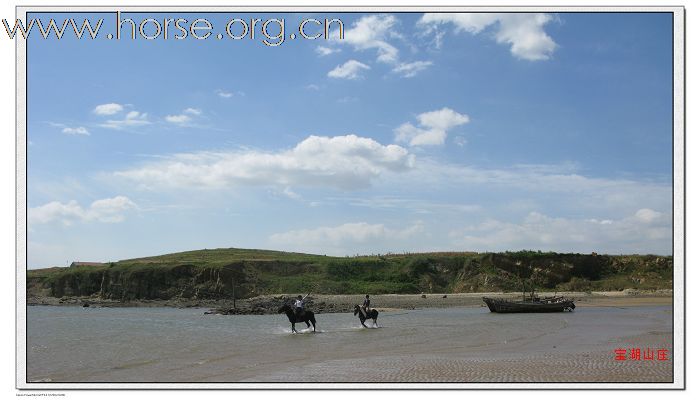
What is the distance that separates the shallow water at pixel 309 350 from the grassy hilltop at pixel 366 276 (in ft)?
144

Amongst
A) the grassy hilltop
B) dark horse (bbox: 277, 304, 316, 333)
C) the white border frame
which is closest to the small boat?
dark horse (bbox: 277, 304, 316, 333)

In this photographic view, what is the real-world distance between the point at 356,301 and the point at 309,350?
4194 centimetres

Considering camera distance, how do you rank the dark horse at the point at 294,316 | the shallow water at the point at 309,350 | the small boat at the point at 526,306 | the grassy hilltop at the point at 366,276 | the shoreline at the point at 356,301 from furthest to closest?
the grassy hilltop at the point at 366,276, the shoreline at the point at 356,301, the small boat at the point at 526,306, the dark horse at the point at 294,316, the shallow water at the point at 309,350

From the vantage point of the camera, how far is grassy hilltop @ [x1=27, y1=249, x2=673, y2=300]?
7925 cm

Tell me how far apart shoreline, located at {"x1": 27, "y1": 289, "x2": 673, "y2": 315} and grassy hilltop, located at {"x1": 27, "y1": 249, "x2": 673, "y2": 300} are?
2.99 m

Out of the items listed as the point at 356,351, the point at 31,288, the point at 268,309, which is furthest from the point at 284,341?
the point at 31,288

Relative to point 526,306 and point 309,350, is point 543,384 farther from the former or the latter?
point 526,306

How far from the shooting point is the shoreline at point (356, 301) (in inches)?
2206

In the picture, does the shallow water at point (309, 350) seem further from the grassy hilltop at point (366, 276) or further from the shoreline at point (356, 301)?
the grassy hilltop at point (366, 276)

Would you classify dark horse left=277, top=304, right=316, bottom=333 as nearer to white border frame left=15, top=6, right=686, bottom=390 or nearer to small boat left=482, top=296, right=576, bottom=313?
white border frame left=15, top=6, right=686, bottom=390

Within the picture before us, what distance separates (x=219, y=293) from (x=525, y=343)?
Answer: 60.2 meters

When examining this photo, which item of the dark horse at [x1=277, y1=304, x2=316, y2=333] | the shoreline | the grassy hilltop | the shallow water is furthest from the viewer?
the grassy hilltop

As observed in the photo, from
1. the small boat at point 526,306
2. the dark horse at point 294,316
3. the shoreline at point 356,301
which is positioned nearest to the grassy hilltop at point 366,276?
the shoreline at point 356,301

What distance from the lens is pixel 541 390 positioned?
499 inches
